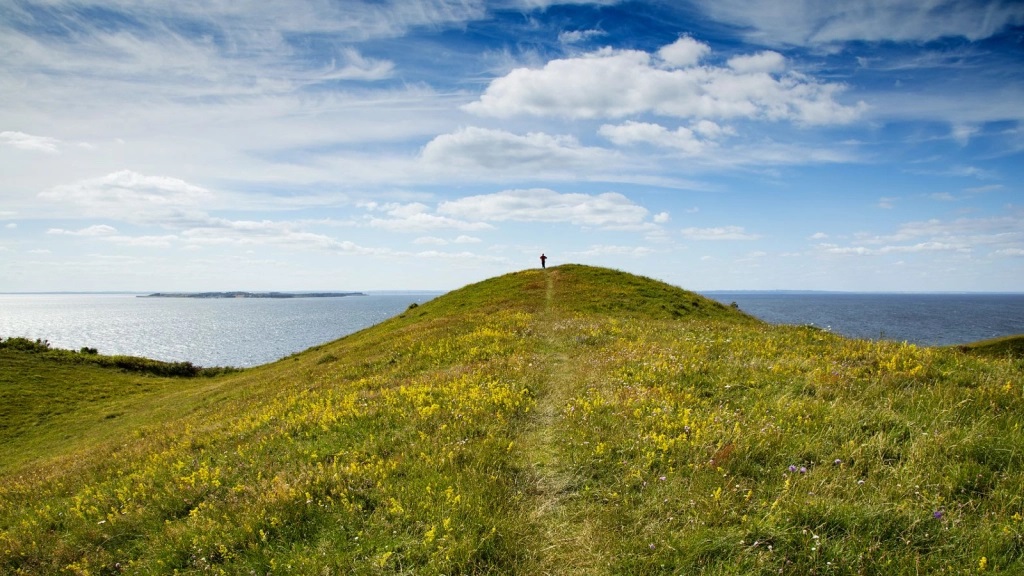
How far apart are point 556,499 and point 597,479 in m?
0.79

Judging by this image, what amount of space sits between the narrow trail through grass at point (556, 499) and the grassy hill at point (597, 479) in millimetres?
35

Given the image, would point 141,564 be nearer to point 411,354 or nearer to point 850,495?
point 850,495

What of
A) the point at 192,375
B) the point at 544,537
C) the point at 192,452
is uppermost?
the point at 544,537

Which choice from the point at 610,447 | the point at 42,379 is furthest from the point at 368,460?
the point at 42,379

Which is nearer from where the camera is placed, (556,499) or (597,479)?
(556,499)

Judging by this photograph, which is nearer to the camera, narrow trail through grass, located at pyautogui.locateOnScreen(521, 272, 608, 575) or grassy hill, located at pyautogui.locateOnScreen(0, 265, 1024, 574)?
grassy hill, located at pyautogui.locateOnScreen(0, 265, 1024, 574)

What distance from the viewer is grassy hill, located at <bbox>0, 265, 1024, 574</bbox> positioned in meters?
5.46

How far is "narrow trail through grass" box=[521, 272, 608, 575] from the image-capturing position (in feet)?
18.6

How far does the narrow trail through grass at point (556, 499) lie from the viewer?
567cm

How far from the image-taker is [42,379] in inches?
1967

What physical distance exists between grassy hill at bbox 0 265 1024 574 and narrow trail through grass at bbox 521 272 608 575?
0.12 feet

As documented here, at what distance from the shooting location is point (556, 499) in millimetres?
7035

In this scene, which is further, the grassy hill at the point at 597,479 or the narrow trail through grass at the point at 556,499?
the narrow trail through grass at the point at 556,499

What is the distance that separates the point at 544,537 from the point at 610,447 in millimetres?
2290
